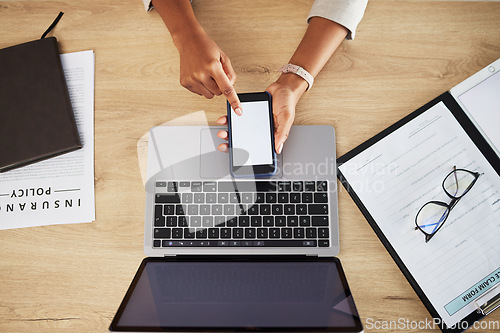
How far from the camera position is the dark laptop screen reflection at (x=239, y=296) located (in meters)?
0.54

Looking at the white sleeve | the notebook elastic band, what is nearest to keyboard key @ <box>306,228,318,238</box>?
the white sleeve

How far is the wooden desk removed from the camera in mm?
694

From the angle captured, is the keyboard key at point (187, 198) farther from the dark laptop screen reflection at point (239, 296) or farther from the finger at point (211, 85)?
the finger at point (211, 85)

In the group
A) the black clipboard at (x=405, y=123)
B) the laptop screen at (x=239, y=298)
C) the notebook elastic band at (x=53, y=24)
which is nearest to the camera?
the laptop screen at (x=239, y=298)

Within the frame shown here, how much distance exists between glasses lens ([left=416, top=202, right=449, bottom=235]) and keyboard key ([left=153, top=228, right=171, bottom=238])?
522 mm

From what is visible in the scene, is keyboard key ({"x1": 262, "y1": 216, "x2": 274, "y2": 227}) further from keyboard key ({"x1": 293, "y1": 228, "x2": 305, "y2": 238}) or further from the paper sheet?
the paper sheet

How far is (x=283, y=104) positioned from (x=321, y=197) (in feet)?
0.72

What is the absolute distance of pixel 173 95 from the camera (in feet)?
2.56

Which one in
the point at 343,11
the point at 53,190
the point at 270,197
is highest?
the point at 343,11

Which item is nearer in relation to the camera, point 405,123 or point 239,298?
point 239,298

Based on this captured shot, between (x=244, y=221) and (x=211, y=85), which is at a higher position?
(x=211, y=85)

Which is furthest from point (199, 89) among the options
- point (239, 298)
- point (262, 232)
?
point (239, 298)

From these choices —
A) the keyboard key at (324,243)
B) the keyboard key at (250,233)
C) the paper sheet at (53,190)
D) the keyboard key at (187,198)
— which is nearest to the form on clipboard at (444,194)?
the keyboard key at (324,243)

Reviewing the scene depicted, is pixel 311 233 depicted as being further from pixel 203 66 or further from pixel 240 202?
pixel 203 66
